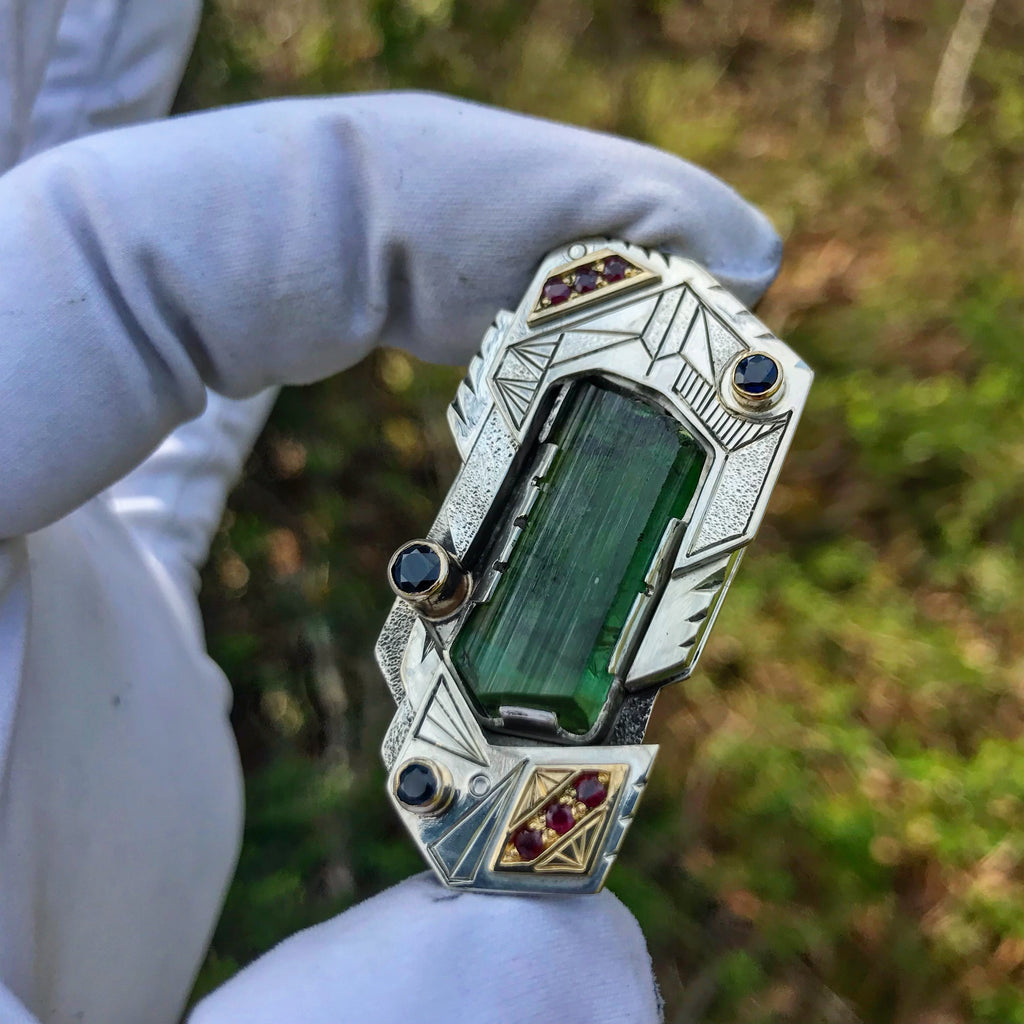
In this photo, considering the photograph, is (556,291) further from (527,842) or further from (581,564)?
(527,842)

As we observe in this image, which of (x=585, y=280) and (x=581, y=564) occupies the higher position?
(x=585, y=280)

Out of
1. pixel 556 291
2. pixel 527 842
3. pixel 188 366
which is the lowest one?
pixel 527 842

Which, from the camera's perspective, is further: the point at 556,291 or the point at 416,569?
the point at 556,291

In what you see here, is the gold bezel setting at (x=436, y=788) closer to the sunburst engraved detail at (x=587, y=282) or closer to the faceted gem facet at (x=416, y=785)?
the faceted gem facet at (x=416, y=785)

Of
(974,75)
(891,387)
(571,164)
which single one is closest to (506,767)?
(571,164)

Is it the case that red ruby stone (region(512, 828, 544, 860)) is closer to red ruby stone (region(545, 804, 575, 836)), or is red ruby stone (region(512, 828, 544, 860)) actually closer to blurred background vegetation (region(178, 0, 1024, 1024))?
red ruby stone (region(545, 804, 575, 836))

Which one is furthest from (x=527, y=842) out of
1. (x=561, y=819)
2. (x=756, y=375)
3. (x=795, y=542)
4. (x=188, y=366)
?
(x=795, y=542)
